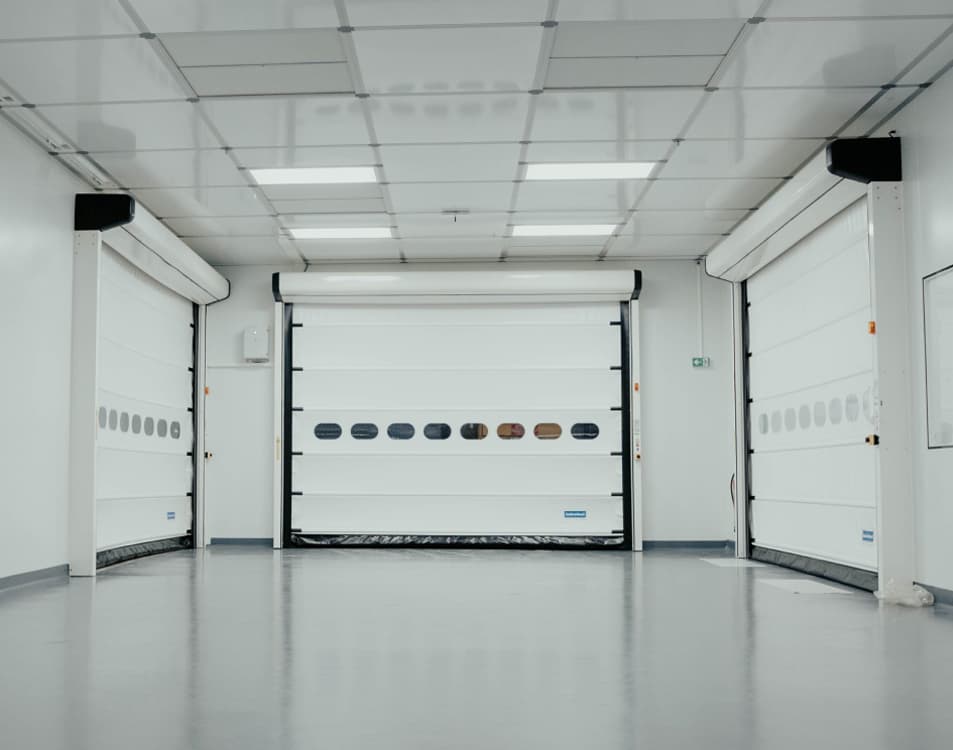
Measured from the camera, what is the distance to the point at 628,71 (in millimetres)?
7238

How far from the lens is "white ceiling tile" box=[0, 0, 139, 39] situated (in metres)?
6.14

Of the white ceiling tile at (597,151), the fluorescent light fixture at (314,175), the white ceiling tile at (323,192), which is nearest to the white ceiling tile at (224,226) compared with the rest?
the white ceiling tile at (323,192)

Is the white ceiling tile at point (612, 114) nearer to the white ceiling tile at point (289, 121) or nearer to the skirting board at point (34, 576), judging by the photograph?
the white ceiling tile at point (289, 121)

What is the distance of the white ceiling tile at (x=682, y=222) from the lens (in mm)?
11234

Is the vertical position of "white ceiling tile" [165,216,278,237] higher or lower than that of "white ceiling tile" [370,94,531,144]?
lower

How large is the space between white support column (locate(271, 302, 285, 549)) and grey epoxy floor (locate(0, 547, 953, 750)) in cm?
451

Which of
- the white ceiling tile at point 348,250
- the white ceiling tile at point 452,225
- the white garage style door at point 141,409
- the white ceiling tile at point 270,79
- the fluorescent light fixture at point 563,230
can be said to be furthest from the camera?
the white ceiling tile at point 348,250

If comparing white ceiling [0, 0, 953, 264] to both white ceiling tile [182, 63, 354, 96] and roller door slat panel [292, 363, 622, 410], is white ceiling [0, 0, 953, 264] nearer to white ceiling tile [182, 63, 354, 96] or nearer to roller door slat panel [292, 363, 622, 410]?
white ceiling tile [182, 63, 354, 96]

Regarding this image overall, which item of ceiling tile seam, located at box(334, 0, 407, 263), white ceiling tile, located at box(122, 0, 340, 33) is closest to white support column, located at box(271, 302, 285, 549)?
ceiling tile seam, located at box(334, 0, 407, 263)

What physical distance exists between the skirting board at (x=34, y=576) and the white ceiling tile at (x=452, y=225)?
5.17 meters

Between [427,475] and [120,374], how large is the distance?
14.2 feet

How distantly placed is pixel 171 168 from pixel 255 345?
14.0 feet

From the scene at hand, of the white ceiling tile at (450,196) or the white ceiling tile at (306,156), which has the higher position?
the white ceiling tile at (306,156)

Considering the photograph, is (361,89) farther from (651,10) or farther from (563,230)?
(563,230)
